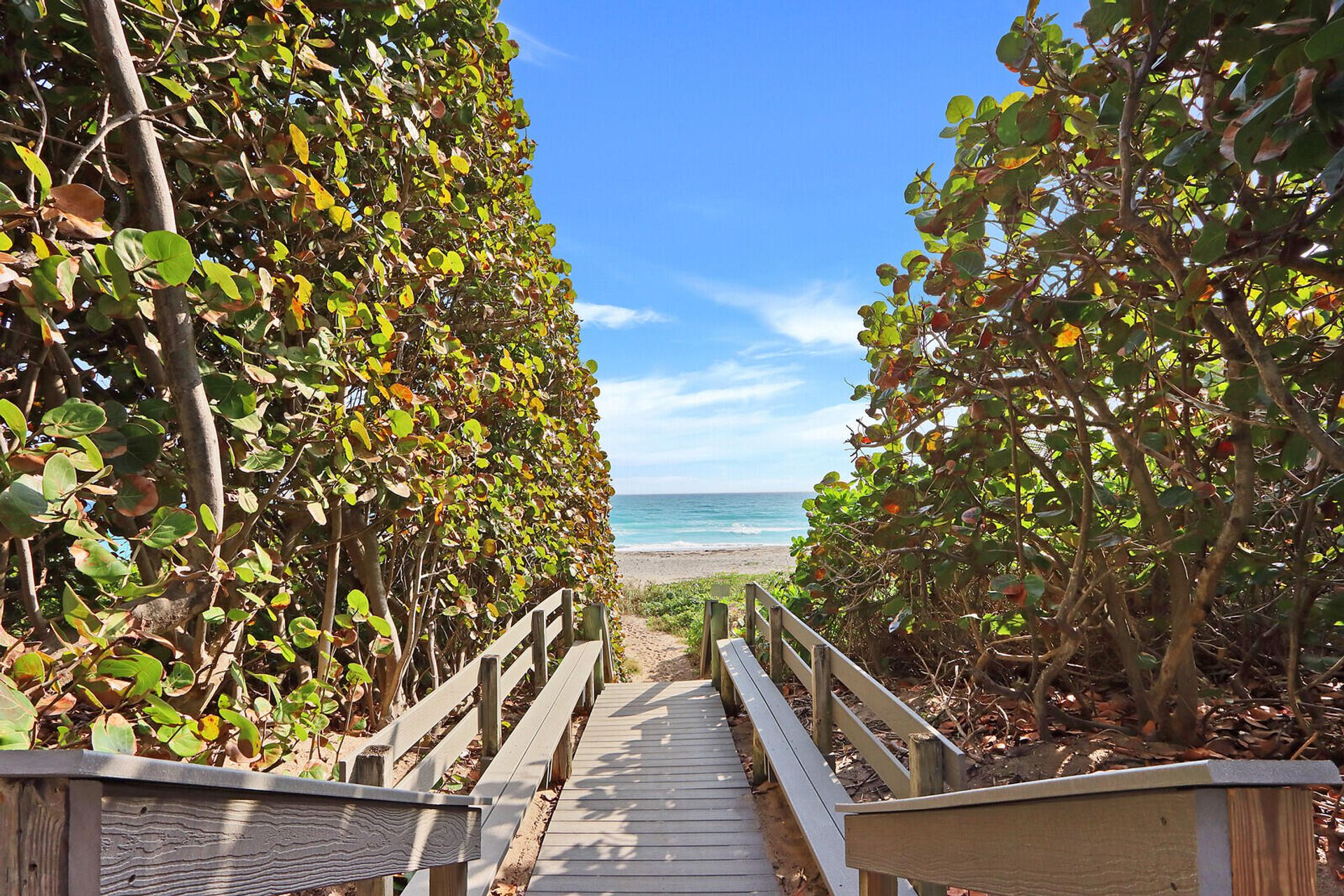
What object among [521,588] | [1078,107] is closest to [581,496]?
[521,588]

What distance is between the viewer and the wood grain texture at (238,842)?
0.68 meters

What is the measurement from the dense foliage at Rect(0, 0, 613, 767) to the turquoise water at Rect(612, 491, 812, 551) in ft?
151

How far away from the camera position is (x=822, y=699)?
345 centimetres

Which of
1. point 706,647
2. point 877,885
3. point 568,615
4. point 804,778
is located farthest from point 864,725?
point 706,647

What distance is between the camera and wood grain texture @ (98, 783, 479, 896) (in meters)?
0.68

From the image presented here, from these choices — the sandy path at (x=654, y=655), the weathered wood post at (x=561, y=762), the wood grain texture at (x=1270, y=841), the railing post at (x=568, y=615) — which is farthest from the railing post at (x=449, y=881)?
the sandy path at (x=654, y=655)

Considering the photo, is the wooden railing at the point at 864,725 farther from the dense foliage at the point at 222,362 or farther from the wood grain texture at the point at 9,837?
the wood grain texture at the point at 9,837

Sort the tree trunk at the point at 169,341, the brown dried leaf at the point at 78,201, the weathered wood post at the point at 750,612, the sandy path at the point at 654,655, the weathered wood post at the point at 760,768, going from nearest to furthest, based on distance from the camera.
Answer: the brown dried leaf at the point at 78,201
the tree trunk at the point at 169,341
the weathered wood post at the point at 760,768
the weathered wood post at the point at 750,612
the sandy path at the point at 654,655

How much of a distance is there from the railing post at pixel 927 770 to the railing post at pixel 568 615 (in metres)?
4.05

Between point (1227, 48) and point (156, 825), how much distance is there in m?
2.77

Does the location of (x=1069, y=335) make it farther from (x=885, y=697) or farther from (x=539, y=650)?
(x=539, y=650)

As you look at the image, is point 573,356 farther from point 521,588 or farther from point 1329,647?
point 1329,647

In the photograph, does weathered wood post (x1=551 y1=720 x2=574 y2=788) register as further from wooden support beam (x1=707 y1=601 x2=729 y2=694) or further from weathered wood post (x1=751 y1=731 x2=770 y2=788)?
wooden support beam (x1=707 y1=601 x2=729 y2=694)

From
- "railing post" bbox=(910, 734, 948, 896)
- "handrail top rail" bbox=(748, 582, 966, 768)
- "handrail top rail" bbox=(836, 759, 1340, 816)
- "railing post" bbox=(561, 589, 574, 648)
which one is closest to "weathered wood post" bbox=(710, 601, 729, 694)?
"railing post" bbox=(561, 589, 574, 648)
